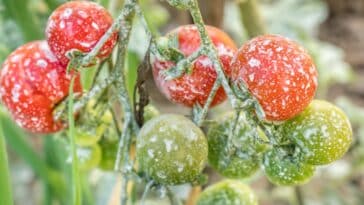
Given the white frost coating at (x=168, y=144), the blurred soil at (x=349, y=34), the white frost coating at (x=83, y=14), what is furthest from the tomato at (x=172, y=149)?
the blurred soil at (x=349, y=34)

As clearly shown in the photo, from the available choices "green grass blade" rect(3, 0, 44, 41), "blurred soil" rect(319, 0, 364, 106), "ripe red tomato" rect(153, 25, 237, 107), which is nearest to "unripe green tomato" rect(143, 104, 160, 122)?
"ripe red tomato" rect(153, 25, 237, 107)

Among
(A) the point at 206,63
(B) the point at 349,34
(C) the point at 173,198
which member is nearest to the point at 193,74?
(A) the point at 206,63

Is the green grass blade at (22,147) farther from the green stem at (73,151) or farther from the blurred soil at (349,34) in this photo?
the blurred soil at (349,34)

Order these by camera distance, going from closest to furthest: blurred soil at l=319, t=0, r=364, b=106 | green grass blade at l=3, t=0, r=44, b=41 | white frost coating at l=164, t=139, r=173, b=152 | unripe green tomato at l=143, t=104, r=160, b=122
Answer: white frost coating at l=164, t=139, r=173, b=152 → unripe green tomato at l=143, t=104, r=160, b=122 → green grass blade at l=3, t=0, r=44, b=41 → blurred soil at l=319, t=0, r=364, b=106

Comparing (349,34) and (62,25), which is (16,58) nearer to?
(62,25)

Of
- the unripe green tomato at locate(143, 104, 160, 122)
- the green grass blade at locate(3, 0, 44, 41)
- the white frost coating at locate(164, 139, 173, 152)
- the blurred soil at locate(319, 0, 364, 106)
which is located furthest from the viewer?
the blurred soil at locate(319, 0, 364, 106)

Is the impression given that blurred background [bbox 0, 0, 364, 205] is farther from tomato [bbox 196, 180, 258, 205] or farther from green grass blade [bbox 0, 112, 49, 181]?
tomato [bbox 196, 180, 258, 205]

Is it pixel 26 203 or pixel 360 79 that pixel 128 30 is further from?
pixel 360 79
